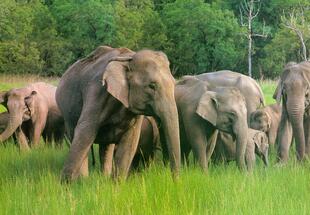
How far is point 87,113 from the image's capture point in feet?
20.3

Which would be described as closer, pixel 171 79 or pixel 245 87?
pixel 171 79

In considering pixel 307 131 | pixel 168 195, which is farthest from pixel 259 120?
pixel 168 195

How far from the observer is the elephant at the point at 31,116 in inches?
385

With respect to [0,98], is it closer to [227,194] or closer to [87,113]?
[87,113]

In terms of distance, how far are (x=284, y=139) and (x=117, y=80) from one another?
3872 mm

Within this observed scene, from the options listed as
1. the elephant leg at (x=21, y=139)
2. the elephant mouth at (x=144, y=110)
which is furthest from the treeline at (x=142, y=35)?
the elephant mouth at (x=144, y=110)

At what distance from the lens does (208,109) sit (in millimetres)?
7531

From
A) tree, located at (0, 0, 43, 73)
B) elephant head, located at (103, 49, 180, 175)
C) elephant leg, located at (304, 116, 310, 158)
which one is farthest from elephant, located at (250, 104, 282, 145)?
tree, located at (0, 0, 43, 73)

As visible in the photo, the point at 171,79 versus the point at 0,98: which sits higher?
the point at 171,79

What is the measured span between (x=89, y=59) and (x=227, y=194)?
3.01 meters

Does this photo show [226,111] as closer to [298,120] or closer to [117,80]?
[298,120]

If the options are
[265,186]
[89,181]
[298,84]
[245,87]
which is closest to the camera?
[265,186]

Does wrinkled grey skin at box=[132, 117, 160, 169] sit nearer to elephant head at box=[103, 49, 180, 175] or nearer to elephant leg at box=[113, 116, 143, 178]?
elephant leg at box=[113, 116, 143, 178]

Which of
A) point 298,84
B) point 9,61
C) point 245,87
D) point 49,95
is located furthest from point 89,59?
point 9,61
